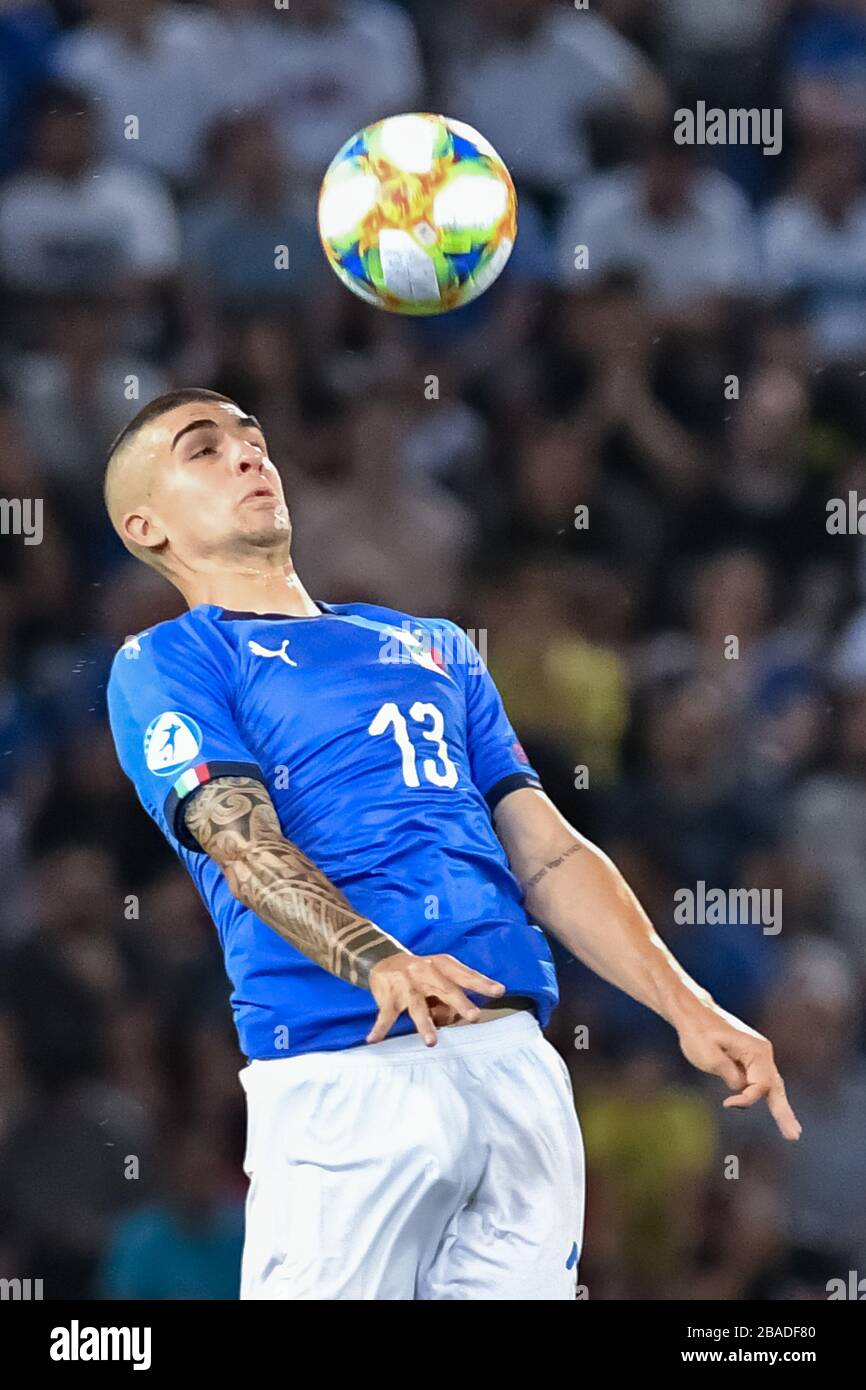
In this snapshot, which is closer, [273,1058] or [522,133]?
[273,1058]

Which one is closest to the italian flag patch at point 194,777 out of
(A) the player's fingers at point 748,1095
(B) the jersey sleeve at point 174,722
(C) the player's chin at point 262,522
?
(B) the jersey sleeve at point 174,722

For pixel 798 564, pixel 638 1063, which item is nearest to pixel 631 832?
pixel 638 1063

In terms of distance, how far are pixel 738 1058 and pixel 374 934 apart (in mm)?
506

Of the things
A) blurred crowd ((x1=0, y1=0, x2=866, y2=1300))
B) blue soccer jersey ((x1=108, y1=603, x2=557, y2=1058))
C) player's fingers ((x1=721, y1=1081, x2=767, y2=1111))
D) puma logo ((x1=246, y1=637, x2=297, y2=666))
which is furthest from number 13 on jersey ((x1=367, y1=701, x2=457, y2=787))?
blurred crowd ((x1=0, y1=0, x2=866, y2=1300))

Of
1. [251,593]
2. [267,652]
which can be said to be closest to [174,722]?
[267,652]

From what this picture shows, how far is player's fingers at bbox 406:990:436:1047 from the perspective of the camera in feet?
6.49

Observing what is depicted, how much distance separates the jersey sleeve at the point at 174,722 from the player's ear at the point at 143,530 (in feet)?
0.76

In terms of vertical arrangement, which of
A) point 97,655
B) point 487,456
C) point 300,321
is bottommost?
point 97,655

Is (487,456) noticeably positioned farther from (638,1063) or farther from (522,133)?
(638,1063)

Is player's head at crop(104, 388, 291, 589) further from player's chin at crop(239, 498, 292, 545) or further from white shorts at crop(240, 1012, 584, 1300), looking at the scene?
white shorts at crop(240, 1012, 584, 1300)

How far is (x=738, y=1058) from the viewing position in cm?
227

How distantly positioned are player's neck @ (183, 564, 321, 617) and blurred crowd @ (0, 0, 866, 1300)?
5.27 ft

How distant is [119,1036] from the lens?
4.06 meters

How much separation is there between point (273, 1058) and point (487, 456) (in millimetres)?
2590
